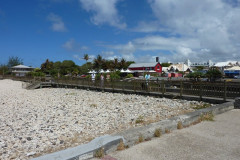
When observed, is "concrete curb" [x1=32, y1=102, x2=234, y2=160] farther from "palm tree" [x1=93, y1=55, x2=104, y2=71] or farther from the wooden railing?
"palm tree" [x1=93, y1=55, x2=104, y2=71]

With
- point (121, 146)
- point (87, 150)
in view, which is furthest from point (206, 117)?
point (87, 150)

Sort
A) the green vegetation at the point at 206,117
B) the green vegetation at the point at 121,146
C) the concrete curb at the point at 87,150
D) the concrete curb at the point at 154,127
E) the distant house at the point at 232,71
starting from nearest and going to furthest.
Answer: the concrete curb at the point at 87,150
the green vegetation at the point at 121,146
the concrete curb at the point at 154,127
the green vegetation at the point at 206,117
the distant house at the point at 232,71

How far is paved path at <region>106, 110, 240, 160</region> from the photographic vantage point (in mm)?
3781

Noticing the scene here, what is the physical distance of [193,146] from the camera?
425 centimetres

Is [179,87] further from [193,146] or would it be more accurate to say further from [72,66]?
[72,66]

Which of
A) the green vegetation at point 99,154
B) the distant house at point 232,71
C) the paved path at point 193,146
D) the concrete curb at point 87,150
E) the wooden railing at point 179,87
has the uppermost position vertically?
the distant house at point 232,71

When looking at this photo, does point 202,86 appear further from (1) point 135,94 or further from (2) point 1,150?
(2) point 1,150

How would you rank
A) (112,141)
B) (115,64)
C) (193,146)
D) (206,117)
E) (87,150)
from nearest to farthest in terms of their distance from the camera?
(87,150) → (112,141) → (193,146) → (206,117) → (115,64)

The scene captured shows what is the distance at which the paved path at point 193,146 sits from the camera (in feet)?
12.4

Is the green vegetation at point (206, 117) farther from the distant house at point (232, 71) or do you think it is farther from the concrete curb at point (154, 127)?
the distant house at point (232, 71)

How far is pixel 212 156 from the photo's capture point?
12.4ft

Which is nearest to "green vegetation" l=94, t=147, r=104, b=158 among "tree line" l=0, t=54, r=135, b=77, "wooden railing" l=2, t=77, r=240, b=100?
"wooden railing" l=2, t=77, r=240, b=100

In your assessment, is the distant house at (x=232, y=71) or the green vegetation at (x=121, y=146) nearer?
the green vegetation at (x=121, y=146)

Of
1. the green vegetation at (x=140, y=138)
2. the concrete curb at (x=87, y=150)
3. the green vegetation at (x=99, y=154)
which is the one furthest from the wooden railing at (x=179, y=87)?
the green vegetation at (x=99, y=154)
